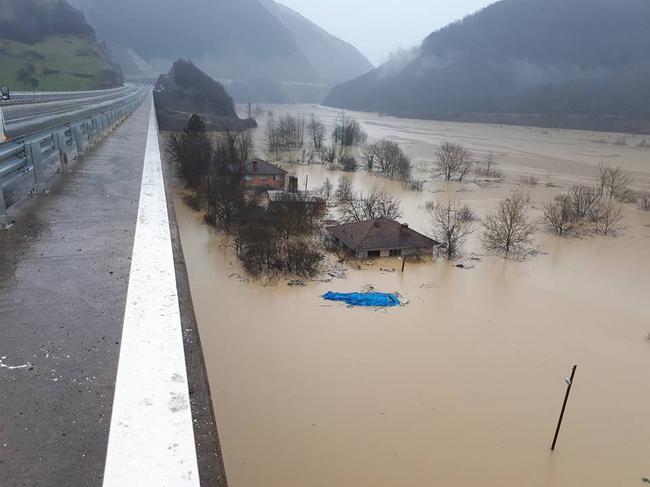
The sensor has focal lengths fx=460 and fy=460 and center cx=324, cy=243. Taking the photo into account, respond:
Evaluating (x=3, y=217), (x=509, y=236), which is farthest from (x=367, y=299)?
(x=3, y=217)

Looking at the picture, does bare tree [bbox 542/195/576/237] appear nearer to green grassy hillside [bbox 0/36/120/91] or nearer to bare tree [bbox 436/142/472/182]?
bare tree [bbox 436/142/472/182]

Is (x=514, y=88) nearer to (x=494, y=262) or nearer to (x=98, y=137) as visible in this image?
(x=494, y=262)

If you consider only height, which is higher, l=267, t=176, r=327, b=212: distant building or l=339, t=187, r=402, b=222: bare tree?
l=267, t=176, r=327, b=212: distant building

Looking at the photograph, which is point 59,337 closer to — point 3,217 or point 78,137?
point 3,217

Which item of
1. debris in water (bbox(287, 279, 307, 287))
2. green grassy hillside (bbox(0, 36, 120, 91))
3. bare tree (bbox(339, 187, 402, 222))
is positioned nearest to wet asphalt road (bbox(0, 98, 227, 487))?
debris in water (bbox(287, 279, 307, 287))

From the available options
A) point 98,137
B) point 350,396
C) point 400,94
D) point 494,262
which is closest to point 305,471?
point 350,396

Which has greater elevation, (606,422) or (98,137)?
(98,137)
